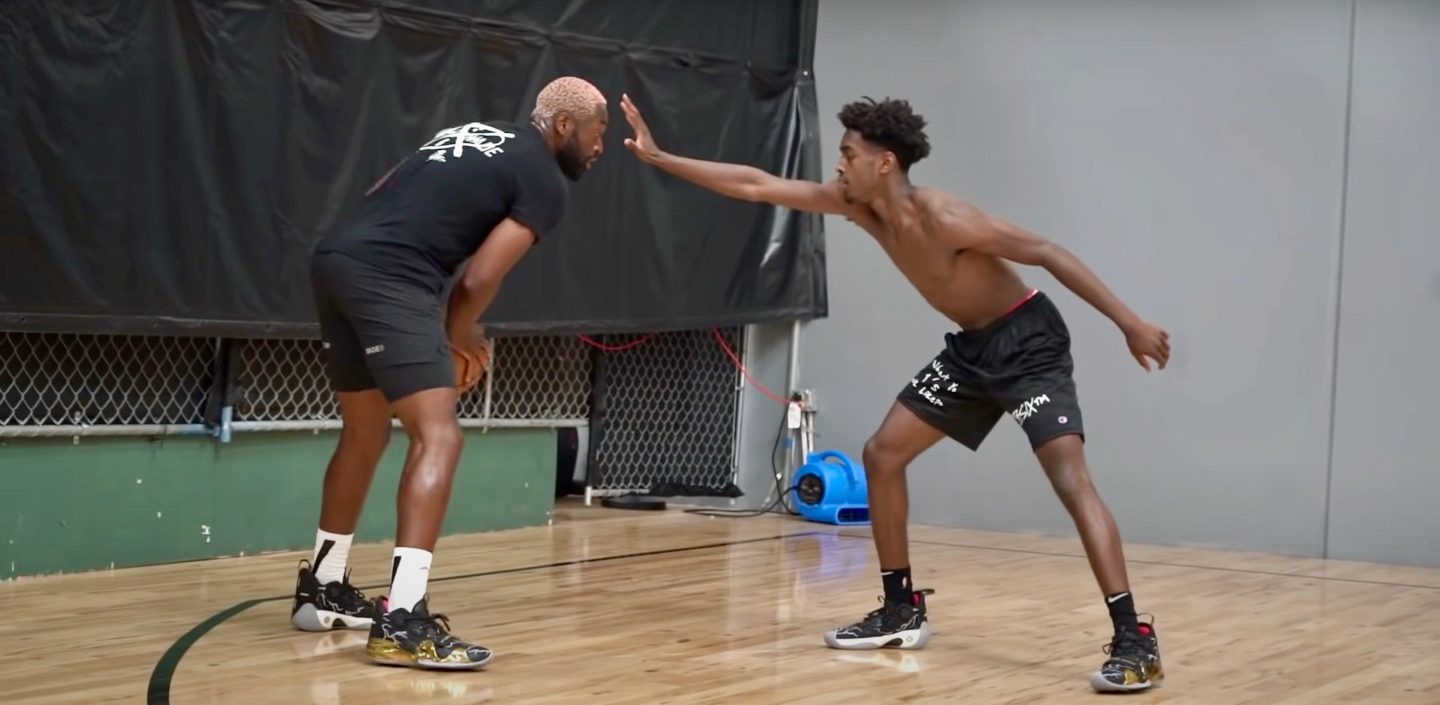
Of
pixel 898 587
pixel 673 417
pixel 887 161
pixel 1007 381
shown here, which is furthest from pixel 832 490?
pixel 887 161

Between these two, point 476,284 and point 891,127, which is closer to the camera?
point 476,284

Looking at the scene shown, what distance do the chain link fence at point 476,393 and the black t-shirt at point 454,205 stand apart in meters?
2.03

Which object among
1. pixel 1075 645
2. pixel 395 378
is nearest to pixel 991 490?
pixel 1075 645

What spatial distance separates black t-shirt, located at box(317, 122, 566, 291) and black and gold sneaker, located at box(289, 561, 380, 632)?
95 centimetres

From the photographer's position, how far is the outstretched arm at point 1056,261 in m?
4.31

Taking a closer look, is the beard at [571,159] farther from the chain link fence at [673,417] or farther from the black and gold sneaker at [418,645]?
the chain link fence at [673,417]

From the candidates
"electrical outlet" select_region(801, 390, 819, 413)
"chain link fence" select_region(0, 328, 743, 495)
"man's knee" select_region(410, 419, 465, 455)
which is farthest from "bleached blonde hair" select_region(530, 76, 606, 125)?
"electrical outlet" select_region(801, 390, 819, 413)

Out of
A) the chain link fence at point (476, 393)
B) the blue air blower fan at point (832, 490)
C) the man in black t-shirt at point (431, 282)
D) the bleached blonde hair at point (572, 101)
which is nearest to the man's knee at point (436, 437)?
the man in black t-shirt at point (431, 282)

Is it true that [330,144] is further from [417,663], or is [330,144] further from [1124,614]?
[1124,614]

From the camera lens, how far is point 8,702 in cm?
362

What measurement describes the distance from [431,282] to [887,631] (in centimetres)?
157

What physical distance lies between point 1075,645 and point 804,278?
161 inches

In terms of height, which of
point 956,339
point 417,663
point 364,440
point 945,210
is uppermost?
point 945,210

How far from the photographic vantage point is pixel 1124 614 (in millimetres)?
4281
